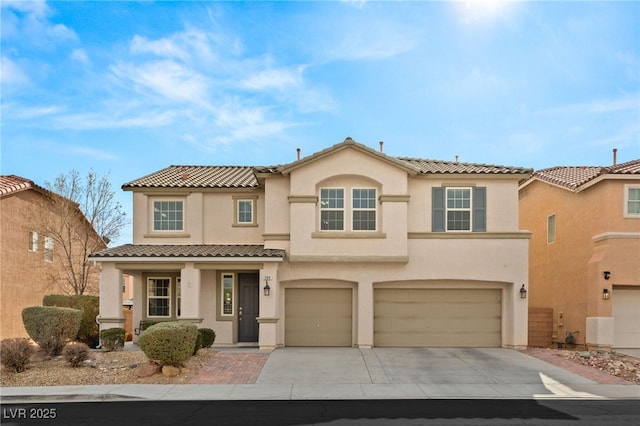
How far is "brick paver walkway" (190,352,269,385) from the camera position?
46.3ft

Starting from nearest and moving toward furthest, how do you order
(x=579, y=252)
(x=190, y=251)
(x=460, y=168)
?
(x=190, y=251) < (x=460, y=168) < (x=579, y=252)

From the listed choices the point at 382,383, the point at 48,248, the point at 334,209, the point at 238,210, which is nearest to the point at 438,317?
the point at 334,209

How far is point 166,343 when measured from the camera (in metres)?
13.9

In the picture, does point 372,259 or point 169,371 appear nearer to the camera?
point 169,371

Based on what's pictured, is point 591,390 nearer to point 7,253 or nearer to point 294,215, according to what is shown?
point 294,215

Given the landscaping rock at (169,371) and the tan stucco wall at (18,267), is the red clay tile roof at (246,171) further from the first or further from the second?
the landscaping rock at (169,371)

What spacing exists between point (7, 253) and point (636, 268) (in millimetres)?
25810

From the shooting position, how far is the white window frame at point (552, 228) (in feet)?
77.5

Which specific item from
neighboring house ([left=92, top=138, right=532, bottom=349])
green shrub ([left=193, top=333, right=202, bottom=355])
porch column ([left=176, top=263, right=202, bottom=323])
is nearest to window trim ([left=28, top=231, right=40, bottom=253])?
neighboring house ([left=92, top=138, right=532, bottom=349])

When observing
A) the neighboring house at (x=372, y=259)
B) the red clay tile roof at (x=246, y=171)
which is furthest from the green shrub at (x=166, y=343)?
the red clay tile roof at (x=246, y=171)

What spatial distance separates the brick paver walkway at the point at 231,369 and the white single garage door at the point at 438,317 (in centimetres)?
492

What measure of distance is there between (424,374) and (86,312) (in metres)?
13.1

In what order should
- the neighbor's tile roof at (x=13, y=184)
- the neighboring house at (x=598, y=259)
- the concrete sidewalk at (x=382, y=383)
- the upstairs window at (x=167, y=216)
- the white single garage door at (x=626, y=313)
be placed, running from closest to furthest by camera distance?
1. the concrete sidewalk at (x=382, y=383)
2. the neighboring house at (x=598, y=259)
3. the white single garage door at (x=626, y=313)
4. the upstairs window at (x=167, y=216)
5. the neighbor's tile roof at (x=13, y=184)

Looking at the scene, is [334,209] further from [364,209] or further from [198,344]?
[198,344]
